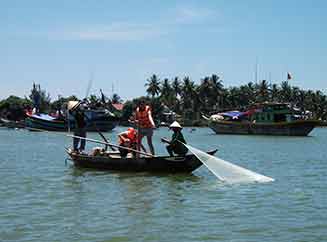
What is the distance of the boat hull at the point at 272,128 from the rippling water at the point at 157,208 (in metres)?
44.9

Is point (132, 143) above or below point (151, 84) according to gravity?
below

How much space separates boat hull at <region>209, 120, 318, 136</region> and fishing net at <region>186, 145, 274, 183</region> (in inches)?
1865

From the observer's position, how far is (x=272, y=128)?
65.0 meters

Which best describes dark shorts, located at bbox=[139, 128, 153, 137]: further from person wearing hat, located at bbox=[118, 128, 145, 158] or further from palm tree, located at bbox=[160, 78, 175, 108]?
palm tree, located at bbox=[160, 78, 175, 108]

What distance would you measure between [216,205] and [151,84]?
11055cm

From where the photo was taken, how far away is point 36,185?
16453 millimetres

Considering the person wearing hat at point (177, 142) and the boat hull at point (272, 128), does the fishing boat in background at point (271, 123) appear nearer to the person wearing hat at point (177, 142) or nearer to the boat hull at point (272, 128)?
the boat hull at point (272, 128)

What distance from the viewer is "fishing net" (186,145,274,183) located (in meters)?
16.8

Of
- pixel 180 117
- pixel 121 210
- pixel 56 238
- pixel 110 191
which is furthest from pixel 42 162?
pixel 180 117

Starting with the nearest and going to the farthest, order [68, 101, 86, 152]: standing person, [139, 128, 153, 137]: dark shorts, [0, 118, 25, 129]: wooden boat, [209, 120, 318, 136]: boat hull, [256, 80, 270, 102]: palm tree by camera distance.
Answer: [139, 128, 153, 137]: dark shorts
[68, 101, 86, 152]: standing person
[209, 120, 318, 136]: boat hull
[0, 118, 25, 129]: wooden boat
[256, 80, 270, 102]: palm tree

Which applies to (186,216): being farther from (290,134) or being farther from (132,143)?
(290,134)

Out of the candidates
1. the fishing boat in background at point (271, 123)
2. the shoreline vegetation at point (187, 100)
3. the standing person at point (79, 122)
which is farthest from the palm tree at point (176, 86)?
the standing person at point (79, 122)

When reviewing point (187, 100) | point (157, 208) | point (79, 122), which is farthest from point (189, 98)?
point (157, 208)

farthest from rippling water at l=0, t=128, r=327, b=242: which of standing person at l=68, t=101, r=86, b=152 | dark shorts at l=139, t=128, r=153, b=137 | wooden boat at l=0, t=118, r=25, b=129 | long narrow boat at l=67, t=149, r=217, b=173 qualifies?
wooden boat at l=0, t=118, r=25, b=129
